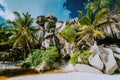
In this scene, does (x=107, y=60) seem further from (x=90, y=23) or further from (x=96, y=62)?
(x=90, y=23)

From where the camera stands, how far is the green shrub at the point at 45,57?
25.2m

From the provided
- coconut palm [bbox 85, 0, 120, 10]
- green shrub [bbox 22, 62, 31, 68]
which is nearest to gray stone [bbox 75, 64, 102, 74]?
green shrub [bbox 22, 62, 31, 68]

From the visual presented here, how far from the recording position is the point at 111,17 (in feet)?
96.3

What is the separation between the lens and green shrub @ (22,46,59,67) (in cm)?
2519

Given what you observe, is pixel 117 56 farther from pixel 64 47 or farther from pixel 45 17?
pixel 45 17

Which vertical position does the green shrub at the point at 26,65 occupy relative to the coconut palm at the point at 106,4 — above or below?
below

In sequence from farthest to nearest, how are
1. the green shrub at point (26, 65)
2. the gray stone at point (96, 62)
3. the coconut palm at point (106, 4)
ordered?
→ the coconut palm at point (106, 4) < the green shrub at point (26, 65) < the gray stone at point (96, 62)

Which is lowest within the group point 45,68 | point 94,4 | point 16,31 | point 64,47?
point 45,68

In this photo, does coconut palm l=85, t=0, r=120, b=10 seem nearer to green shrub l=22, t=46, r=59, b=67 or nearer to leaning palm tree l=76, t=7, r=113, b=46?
leaning palm tree l=76, t=7, r=113, b=46

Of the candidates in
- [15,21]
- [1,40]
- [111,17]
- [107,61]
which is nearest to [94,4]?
[111,17]

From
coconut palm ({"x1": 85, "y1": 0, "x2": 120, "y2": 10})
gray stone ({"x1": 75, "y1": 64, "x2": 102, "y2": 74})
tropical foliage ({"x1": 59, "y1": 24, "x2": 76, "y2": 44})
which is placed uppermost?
coconut palm ({"x1": 85, "y1": 0, "x2": 120, "y2": 10})

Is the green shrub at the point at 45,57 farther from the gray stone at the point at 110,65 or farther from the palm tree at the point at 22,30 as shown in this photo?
the gray stone at the point at 110,65

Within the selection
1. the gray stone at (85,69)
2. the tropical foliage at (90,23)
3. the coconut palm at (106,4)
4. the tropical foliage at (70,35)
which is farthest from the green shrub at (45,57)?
the coconut palm at (106,4)

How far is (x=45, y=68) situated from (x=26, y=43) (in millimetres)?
9693
